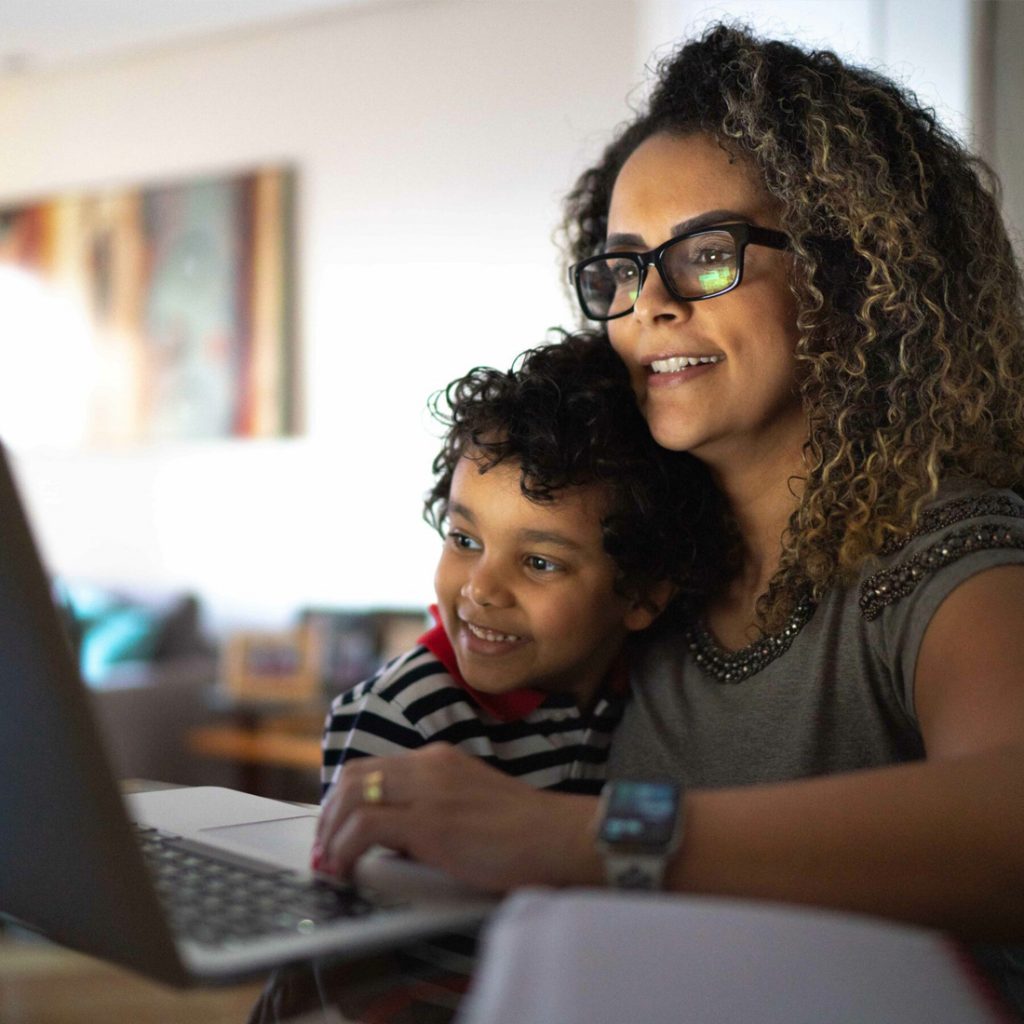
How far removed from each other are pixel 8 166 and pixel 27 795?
5836 millimetres

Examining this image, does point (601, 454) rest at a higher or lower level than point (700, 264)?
lower

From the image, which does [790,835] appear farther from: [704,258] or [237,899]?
[704,258]

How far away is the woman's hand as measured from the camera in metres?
0.80

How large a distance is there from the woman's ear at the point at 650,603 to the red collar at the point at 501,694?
66 mm

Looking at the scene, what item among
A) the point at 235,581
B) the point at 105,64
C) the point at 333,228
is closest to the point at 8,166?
the point at 105,64

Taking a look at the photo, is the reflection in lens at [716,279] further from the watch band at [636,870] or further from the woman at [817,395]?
the watch band at [636,870]

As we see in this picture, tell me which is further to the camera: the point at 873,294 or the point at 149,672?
the point at 149,672

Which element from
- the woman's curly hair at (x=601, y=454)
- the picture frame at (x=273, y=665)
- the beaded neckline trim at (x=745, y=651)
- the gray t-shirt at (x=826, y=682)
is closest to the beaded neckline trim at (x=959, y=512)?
the gray t-shirt at (x=826, y=682)

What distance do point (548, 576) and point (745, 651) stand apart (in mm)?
246

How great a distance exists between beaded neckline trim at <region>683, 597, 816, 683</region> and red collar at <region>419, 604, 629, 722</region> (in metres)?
0.11

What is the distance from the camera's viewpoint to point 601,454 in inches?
57.2

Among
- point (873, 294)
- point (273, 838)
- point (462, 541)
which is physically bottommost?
point (273, 838)

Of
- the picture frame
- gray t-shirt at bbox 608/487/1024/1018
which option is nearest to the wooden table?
the picture frame

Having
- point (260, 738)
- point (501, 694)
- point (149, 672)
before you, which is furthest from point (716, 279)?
point (149, 672)
